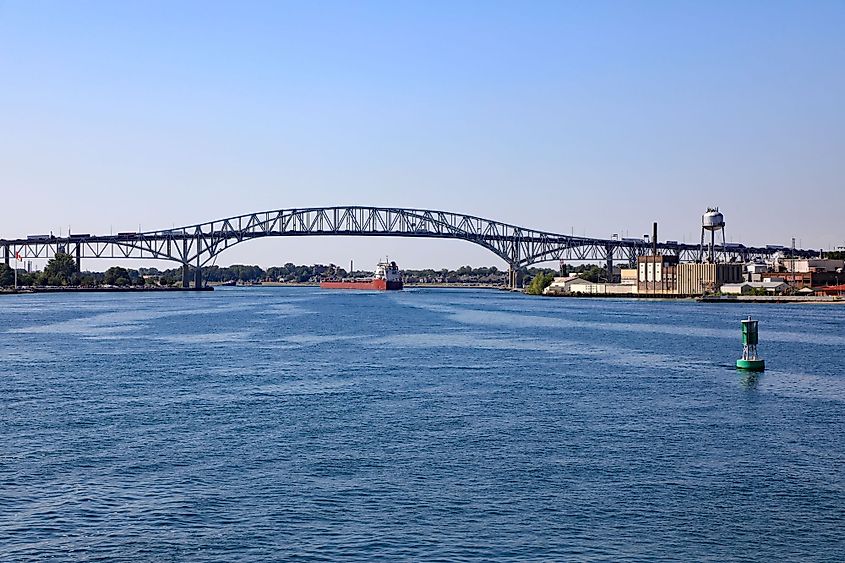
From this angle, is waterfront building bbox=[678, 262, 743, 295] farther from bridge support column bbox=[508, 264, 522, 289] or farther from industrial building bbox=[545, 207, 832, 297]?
bridge support column bbox=[508, 264, 522, 289]

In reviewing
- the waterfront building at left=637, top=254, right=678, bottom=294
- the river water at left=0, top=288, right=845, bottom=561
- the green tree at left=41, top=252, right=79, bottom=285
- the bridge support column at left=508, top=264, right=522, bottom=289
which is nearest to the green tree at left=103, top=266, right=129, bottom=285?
the green tree at left=41, top=252, right=79, bottom=285

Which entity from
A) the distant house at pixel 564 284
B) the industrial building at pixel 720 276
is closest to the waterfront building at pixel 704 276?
the industrial building at pixel 720 276

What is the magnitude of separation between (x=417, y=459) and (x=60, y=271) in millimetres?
145730

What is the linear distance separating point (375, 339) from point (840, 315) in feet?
146

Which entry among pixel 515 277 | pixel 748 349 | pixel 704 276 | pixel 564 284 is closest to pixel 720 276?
pixel 704 276

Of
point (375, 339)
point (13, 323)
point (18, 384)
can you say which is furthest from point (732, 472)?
point (13, 323)

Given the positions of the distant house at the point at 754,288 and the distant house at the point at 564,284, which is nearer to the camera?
the distant house at the point at 754,288

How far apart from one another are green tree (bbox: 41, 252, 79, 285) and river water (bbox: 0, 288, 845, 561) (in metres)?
121

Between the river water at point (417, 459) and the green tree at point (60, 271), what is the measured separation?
121264mm

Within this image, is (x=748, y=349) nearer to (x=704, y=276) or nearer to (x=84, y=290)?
(x=704, y=276)

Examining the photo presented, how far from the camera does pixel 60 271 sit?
15100 centimetres

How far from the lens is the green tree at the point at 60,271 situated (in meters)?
149

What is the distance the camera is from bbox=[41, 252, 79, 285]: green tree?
488ft

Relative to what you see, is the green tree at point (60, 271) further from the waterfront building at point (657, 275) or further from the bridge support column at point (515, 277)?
the waterfront building at point (657, 275)
